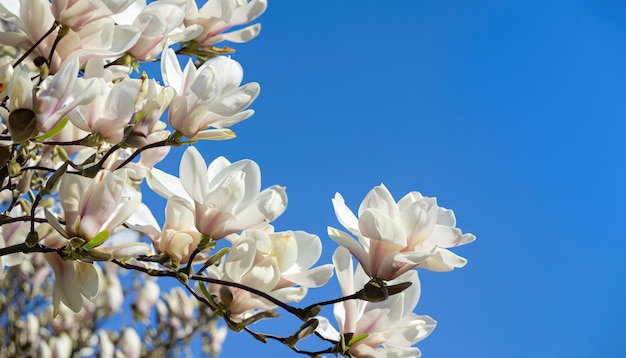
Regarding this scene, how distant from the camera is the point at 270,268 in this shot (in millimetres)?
700

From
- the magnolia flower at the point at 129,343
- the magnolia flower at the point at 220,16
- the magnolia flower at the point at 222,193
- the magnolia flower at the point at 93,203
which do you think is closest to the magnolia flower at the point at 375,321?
the magnolia flower at the point at 222,193

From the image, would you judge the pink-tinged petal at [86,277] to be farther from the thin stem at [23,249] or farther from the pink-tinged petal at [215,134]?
the pink-tinged petal at [215,134]

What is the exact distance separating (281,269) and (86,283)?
19 centimetres

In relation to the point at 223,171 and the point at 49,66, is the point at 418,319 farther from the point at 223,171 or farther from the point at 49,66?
the point at 49,66

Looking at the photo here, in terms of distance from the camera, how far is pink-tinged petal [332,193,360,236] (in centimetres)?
69

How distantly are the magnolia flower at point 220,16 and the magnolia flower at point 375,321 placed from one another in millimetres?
347

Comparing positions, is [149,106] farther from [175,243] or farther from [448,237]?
[448,237]

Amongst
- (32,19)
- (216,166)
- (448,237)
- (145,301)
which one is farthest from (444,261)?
(145,301)

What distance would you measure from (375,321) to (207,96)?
0.29m

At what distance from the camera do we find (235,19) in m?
0.91

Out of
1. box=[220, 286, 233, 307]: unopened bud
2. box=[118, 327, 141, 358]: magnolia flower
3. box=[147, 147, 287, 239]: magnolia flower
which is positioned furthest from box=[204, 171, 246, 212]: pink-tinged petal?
box=[118, 327, 141, 358]: magnolia flower

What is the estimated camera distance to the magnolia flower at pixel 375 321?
729 mm

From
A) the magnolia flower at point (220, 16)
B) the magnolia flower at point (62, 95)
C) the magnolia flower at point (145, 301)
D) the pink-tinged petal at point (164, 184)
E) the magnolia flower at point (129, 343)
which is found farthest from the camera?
the magnolia flower at point (145, 301)

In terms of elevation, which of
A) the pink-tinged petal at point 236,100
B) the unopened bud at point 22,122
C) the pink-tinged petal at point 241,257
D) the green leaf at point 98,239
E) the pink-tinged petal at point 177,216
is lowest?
the green leaf at point 98,239
